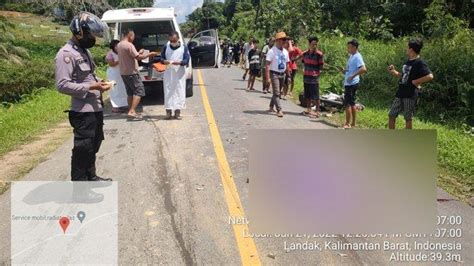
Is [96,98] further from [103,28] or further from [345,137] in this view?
[345,137]

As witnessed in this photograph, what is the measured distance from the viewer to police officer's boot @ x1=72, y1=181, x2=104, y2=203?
491cm

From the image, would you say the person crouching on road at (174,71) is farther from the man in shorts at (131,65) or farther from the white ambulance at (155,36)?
the white ambulance at (155,36)

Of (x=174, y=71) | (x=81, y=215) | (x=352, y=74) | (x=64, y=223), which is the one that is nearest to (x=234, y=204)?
(x=81, y=215)

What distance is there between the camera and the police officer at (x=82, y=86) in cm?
460

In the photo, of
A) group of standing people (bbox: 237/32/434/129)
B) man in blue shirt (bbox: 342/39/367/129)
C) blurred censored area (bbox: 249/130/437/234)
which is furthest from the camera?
man in blue shirt (bbox: 342/39/367/129)

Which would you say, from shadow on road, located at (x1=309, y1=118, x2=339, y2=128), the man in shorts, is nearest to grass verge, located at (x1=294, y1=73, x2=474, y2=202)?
shadow on road, located at (x1=309, y1=118, x2=339, y2=128)

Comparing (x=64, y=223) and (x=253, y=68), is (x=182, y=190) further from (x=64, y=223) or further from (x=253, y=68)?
(x=253, y=68)

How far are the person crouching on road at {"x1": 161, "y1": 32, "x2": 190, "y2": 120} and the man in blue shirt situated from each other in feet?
10.4

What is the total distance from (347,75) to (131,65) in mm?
4253

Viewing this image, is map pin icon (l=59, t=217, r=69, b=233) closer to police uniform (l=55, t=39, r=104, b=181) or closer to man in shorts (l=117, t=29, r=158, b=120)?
police uniform (l=55, t=39, r=104, b=181)

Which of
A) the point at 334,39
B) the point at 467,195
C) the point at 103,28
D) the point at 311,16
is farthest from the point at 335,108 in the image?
the point at 311,16

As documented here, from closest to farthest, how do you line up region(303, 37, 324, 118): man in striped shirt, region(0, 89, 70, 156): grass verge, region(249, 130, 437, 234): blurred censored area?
1. region(249, 130, 437, 234): blurred censored area
2. region(0, 89, 70, 156): grass verge
3. region(303, 37, 324, 118): man in striped shirt

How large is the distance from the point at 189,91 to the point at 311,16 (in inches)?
622

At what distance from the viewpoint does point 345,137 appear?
357 cm
